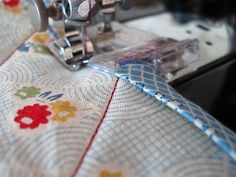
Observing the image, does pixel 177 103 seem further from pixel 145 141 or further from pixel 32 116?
pixel 32 116

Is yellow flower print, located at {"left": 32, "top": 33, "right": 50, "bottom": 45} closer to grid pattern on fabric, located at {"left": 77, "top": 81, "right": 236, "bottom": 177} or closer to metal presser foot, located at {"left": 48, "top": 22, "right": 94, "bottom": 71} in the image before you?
metal presser foot, located at {"left": 48, "top": 22, "right": 94, "bottom": 71}

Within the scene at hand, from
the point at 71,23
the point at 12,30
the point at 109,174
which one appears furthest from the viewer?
the point at 12,30

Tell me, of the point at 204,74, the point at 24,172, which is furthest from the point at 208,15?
the point at 24,172

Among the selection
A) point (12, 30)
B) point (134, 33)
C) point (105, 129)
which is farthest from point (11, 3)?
point (105, 129)

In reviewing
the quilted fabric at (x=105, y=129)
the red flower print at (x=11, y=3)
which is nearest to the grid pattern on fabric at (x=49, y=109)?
the quilted fabric at (x=105, y=129)

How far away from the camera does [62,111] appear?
1.49ft

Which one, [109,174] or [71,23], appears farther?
[71,23]

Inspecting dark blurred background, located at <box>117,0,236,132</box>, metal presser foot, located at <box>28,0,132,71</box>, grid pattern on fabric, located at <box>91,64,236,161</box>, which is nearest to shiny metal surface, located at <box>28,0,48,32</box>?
metal presser foot, located at <box>28,0,132,71</box>

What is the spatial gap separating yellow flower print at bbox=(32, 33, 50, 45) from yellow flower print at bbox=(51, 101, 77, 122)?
242mm

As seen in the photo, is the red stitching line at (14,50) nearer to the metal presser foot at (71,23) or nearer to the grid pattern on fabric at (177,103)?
the metal presser foot at (71,23)

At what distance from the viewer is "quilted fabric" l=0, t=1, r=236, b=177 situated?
1.24 feet

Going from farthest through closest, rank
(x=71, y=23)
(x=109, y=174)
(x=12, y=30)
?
(x=12, y=30)
(x=71, y=23)
(x=109, y=174)

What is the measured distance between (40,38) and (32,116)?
28cm

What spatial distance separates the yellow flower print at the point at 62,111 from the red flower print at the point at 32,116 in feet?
0.04
